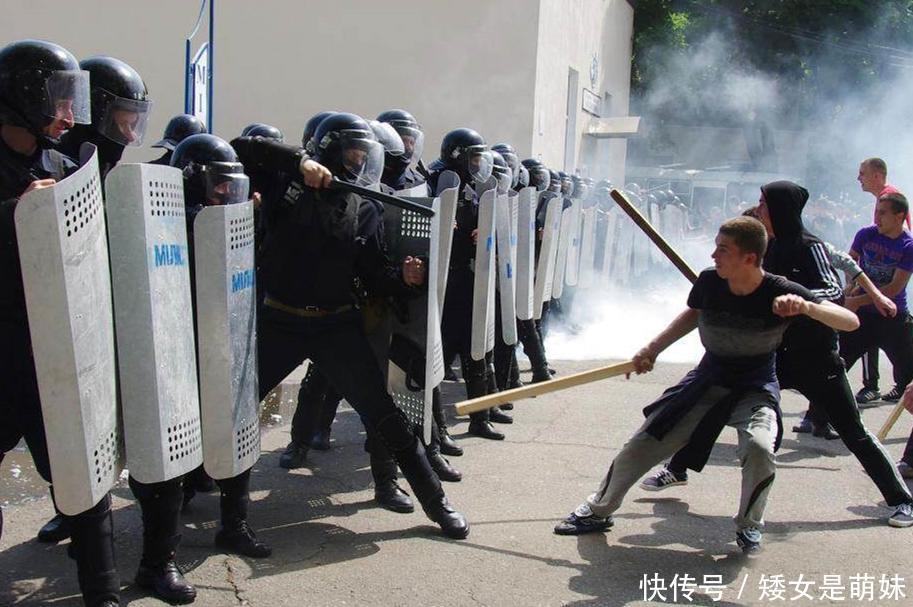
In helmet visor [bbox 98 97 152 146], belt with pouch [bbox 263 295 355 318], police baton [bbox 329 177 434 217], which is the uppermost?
helmet visor [bbox 98 97 152 146]

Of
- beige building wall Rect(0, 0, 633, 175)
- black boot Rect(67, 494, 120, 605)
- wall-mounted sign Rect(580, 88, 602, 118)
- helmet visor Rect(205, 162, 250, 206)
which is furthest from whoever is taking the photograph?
wall-mounted sign Rect(580, 88, 602, 118)

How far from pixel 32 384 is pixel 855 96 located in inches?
1499

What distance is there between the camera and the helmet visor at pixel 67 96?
338 cm

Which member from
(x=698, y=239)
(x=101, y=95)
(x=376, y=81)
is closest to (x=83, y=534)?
(x=101, y=95)

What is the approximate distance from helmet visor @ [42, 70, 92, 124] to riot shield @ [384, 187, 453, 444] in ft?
5.36

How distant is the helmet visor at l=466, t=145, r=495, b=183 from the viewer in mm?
6949

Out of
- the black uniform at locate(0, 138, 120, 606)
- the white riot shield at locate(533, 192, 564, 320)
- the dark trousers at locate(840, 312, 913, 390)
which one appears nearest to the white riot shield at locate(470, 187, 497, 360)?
the white riot shield at locate(533, 192, 564, 320)

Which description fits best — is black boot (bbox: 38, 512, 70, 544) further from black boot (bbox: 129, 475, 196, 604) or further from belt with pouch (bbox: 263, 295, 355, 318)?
belt with pouch (bbox: 263, 295, 355, 318)

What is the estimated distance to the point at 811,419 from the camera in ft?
24.6

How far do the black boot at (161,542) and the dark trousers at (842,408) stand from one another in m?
2.52

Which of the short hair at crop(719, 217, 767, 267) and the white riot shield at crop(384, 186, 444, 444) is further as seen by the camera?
the white riot shield at crop(384, 186, 444, 444)

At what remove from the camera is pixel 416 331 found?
487 cm

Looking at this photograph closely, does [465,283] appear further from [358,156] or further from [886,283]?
[886,283]

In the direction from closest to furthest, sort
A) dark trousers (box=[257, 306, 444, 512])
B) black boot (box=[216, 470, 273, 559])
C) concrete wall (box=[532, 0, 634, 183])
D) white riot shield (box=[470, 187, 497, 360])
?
black boot (box=[216, 470, 273, 559]), dark trousers (box=[257, 306, 444, 512]), white riot shield (box=[470, 187, 497, 360]), concrete wall (box=[532, 0, 634, 183])
